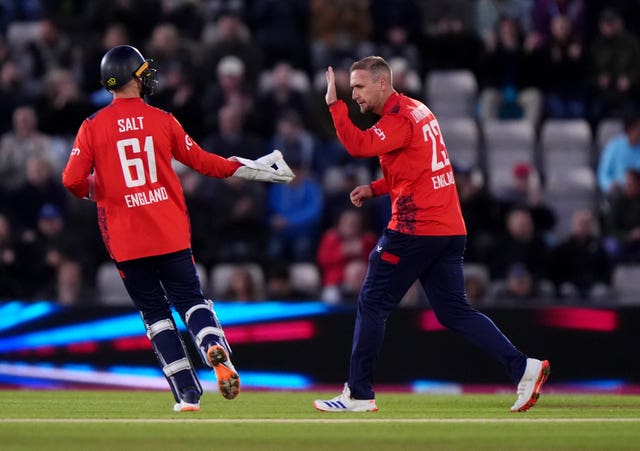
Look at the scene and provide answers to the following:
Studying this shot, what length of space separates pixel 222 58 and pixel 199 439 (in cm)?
1017

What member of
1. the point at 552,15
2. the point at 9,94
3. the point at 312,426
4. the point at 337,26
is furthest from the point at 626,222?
the point at 312,426

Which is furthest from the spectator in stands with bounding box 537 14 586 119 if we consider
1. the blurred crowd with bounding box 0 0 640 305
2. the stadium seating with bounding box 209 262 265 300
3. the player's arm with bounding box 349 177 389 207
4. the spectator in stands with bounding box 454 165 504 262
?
the player's arm with bounding box 349 177 389 207

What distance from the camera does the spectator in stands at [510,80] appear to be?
17.3m

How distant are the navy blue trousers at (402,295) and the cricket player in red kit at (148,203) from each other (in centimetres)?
84

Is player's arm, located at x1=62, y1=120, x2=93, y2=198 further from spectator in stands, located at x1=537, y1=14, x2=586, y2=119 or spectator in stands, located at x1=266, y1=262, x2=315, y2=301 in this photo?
spectator in stands, located at x1=537, y1=14, x2=586, y2=119

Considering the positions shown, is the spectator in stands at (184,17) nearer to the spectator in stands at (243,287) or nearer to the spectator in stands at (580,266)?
the spectator in stands at (243,287)

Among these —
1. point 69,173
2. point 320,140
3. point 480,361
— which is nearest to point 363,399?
point 69,173

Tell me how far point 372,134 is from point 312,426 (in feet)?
6.06

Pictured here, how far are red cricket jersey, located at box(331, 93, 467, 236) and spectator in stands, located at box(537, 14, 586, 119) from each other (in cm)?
868

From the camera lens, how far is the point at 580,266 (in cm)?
1453

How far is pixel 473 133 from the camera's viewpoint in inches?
657

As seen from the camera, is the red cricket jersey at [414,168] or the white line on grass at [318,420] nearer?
the white line on grass at [318,420]

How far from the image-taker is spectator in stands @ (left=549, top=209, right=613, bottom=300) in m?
14.5

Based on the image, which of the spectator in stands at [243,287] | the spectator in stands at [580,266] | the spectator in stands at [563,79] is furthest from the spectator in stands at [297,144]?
→ the spectator in stands at [563,79]
